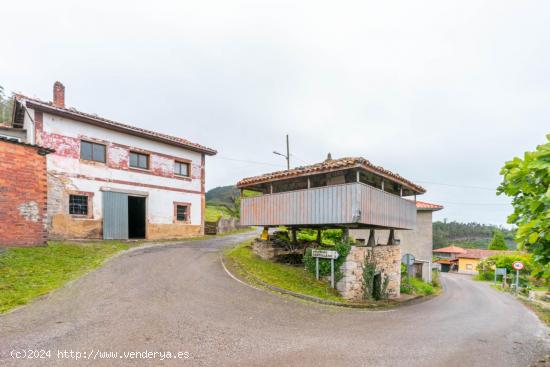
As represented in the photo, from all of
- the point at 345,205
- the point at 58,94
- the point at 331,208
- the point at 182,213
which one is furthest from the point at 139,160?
the point at 345,205

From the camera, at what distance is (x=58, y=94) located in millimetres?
17047

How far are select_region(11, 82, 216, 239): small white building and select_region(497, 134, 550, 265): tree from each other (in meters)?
17.7


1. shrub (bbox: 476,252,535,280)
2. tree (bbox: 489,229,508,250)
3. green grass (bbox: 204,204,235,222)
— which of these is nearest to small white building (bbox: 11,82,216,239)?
green grass (bbox: 204,204,235,222)

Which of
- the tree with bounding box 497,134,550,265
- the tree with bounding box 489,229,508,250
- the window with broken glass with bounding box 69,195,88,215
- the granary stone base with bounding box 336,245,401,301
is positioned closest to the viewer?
the tree with bounding box 497,134,550,265

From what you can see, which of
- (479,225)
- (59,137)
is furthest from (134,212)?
(479,225)

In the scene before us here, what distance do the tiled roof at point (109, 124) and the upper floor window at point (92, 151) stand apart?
47.1 inches

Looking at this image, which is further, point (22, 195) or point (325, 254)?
point (325, 254)

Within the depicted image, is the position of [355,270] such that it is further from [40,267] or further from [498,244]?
[498,244]

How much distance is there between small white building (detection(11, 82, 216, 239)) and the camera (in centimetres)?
1462

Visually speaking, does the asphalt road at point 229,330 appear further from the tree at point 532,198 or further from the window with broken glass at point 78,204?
the window with broken glass at point 78,204

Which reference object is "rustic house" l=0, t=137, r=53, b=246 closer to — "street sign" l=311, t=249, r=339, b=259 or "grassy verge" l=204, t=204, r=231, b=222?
"street sign" l=311, t=249, r=339, b=259

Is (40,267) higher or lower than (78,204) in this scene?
lower

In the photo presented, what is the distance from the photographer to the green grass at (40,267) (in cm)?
758

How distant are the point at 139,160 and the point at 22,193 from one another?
7282 millimetres
